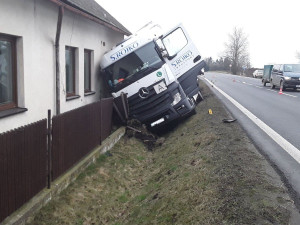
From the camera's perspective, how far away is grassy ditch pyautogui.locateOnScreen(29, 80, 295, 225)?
4.20 metres

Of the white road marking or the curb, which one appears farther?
the white road marking

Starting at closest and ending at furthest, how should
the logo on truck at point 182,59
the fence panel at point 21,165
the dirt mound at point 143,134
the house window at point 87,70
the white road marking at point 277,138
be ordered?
the fence panel at point 21,165 → the white road marking at point 277,138 → the dirt mound at point 143,134 → the house window at point 87,70 → the logo on truck at point 182,59

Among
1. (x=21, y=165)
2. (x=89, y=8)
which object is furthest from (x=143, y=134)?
(x=21, y=165)

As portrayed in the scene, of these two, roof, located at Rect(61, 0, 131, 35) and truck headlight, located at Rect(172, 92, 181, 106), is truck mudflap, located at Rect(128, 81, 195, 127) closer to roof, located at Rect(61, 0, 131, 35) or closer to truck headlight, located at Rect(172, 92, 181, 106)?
truck headlight, located at Rect(172, 92, 181, 106)

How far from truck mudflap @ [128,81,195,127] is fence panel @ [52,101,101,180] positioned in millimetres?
2576

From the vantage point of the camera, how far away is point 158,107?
10930 mm

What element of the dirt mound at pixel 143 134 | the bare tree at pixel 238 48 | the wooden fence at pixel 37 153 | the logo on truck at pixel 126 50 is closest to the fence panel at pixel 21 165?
the wooden fence at pixel 37 153

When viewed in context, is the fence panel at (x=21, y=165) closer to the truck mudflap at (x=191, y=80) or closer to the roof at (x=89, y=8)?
the roof at (x=89, y=8)

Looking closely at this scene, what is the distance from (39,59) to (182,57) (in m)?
6.24

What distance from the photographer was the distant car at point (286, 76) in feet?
Result: 74.5

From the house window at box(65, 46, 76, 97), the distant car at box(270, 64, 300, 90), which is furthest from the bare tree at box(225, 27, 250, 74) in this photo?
the house window at box(65, 46, 76, 97)

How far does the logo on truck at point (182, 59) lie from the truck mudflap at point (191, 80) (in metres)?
0.46

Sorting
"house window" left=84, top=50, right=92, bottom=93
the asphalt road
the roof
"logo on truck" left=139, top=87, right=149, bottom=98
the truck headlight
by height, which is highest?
the roof

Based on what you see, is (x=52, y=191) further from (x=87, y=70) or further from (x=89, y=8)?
(x=89, y=8)
